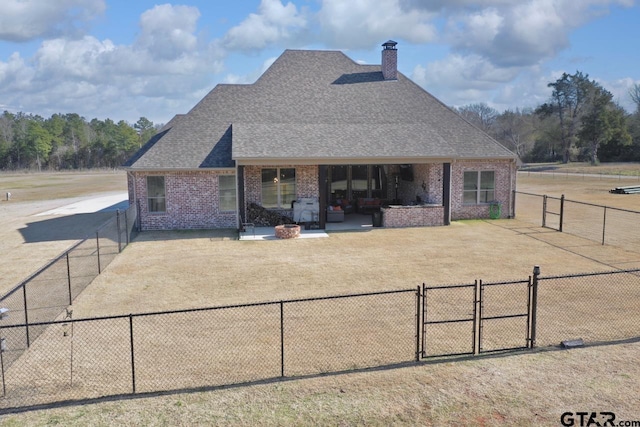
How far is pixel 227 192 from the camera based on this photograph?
23.4m

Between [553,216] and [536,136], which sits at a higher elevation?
[536,136]

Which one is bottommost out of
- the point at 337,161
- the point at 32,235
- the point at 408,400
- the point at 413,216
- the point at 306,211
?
the point at 408,400

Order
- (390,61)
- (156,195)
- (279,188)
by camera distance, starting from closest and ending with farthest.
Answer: (156,195), (279,188), (390,61)

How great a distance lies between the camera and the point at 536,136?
102m

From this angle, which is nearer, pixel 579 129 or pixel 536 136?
pixel 579 129

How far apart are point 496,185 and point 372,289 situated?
590 inches

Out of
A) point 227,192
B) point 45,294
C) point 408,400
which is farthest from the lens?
point 227,192

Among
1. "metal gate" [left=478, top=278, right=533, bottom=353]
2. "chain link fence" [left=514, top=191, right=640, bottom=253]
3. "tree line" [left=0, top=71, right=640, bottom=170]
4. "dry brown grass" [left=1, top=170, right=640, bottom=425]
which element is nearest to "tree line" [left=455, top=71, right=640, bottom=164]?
"tree line" [left=0, top=71, right=640, bottom=170]

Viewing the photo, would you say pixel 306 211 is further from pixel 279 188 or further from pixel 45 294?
pixel 45 294

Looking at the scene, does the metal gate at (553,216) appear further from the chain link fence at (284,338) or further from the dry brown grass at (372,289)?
the chain link fence at (284,338)

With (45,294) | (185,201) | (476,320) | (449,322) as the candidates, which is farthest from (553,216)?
(45,294)

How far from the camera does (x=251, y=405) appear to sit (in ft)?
24.3

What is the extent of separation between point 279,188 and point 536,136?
9173 cm

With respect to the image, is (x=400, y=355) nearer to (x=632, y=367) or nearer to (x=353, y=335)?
(x=353, y=335)
